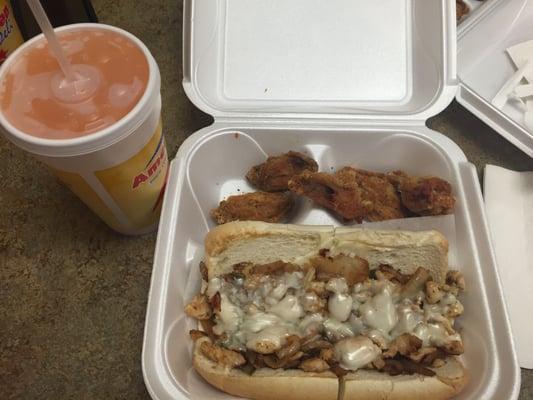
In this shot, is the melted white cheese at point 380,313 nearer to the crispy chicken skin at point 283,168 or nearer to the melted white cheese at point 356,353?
the melted white cheese at point 356,353

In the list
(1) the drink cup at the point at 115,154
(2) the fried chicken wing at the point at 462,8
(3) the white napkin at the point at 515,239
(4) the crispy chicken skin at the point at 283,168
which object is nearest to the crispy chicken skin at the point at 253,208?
(4) the crispy chicken skin at the point at 283,168

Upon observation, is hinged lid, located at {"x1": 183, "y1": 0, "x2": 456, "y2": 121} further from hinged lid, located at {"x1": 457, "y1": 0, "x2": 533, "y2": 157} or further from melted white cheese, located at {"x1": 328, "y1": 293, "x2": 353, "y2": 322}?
melted white cheese, located at {"x1": 328, "y1": 293, "x2": 353, "y2": 322}

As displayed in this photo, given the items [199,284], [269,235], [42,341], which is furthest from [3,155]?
[269,235]

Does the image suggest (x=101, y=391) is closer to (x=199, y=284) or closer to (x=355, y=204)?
(x=199, y=284)

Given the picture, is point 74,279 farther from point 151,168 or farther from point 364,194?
point 364,194

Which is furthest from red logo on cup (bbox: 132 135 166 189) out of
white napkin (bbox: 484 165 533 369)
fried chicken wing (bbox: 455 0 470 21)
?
fried chicken wing (bbox: 455 0 470 21)

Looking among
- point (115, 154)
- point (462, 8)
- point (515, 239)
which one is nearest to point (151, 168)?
point (115, 154)
